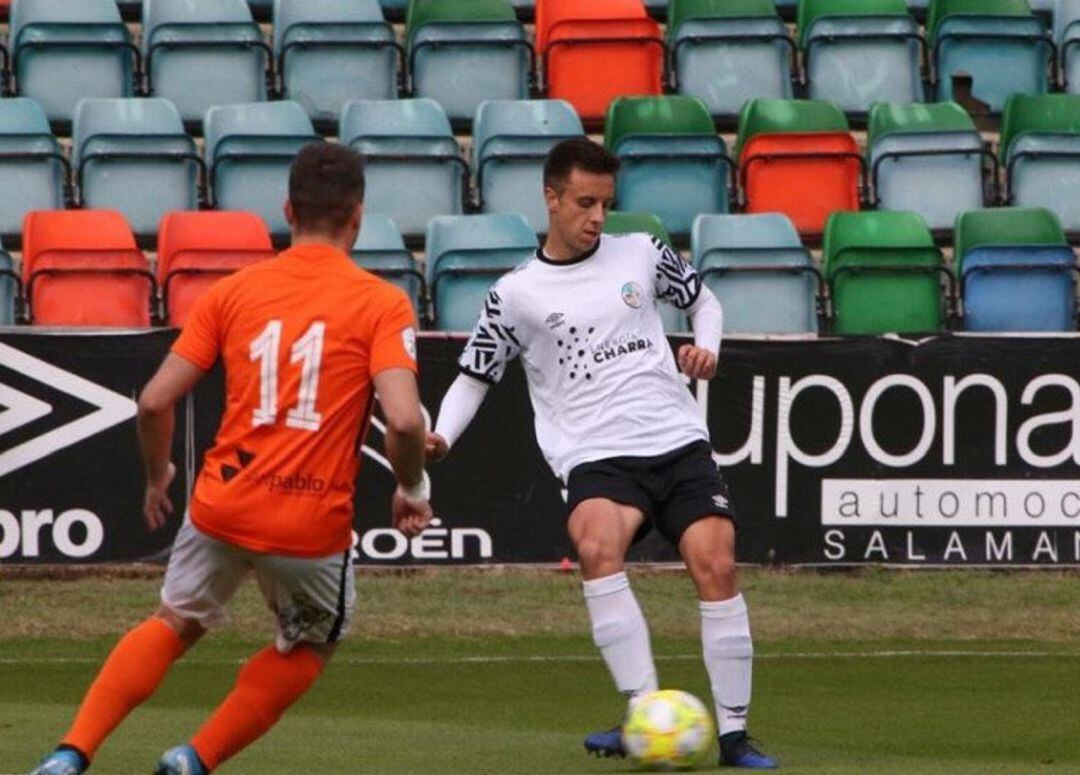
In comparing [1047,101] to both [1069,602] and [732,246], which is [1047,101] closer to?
[732,246]

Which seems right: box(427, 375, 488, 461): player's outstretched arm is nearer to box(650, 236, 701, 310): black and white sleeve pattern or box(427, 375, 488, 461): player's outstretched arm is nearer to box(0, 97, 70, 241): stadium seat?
box(650, 236, 701, 310): black and white sleeve pattern

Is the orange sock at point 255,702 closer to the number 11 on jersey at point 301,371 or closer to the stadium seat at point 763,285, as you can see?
the number 11 on jersey at point 301,371

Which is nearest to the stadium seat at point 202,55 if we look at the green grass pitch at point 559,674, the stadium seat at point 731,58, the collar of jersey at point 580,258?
the stadium seat at point 731,58

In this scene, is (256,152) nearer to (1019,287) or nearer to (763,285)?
(763,285)

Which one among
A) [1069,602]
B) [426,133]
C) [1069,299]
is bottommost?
[1069,602]

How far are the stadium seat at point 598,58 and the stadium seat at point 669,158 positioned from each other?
915 millimetres

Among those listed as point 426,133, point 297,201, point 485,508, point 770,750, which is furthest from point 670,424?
point 426,133

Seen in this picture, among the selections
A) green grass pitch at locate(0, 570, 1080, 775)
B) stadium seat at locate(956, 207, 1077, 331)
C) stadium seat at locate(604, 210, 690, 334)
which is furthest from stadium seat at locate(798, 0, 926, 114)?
green grass pitch at locate(0, 570, 1080, 775)

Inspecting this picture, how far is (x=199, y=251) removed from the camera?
14.4 meters

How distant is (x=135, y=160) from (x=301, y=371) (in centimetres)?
953

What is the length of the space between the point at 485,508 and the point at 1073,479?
3.14 m

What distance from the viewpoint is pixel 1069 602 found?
43.7 ft

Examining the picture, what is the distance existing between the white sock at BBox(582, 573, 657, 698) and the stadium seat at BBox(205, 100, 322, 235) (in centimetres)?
815

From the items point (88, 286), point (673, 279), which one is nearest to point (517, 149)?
point (88, 286)
